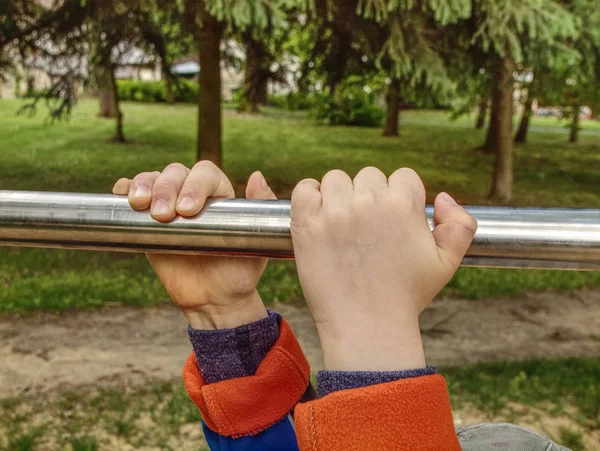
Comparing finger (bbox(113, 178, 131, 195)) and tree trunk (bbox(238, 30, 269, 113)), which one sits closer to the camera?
finger (bbox(113, 178, 131, 195))

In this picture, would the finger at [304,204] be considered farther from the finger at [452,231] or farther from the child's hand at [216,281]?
the child's hand at [216,281]

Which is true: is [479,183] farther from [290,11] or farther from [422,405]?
[422,405]

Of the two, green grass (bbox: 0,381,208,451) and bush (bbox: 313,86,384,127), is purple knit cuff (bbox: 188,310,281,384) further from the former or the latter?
bush (bbox: 313,86,384,127)

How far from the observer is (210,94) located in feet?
37.0

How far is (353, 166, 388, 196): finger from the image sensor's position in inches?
39.0

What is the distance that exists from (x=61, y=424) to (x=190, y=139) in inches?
726

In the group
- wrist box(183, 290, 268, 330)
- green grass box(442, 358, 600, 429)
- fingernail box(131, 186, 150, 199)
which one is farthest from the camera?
green grass box(442, 358, 600, 429)

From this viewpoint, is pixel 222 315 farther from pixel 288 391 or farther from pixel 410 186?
pixel 410 186

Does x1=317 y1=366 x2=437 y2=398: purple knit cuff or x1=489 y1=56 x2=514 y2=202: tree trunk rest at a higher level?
x1=317 y1=366 x2=437 y2=398: purple knit cuff

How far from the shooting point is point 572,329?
5.71m

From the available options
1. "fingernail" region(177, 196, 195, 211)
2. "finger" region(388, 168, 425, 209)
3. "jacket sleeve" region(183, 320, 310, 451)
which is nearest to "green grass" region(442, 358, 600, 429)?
"jacket sleeve" region(183, 320, 310, 451)

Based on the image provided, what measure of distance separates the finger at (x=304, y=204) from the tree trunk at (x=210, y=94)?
1003 centimetres

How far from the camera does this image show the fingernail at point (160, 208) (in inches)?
38.6

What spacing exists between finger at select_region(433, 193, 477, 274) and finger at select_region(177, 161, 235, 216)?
14.2 inches
